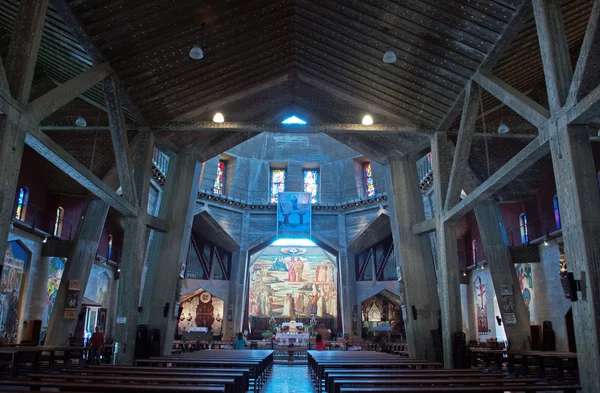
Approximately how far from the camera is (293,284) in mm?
32969

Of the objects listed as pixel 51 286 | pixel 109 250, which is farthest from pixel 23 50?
pixel 109 250

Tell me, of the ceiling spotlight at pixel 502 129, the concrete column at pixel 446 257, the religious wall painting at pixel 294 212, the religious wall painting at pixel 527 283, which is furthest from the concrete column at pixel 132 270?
the religious wall painting at pixel 294 212

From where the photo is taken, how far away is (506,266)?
16641 millimetres

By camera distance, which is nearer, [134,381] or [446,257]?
[134,381]

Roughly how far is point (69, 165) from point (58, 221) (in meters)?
11.4

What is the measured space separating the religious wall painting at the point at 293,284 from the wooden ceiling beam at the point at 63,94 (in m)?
23.2

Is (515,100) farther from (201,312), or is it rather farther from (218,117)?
(201,312)

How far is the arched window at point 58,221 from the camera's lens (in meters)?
19.5

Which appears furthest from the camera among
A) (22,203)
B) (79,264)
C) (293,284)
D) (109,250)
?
(293,284)

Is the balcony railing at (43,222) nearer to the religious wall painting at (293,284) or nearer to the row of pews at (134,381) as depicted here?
the row of pews at (134,381)

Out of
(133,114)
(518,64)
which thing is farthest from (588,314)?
(133,114)

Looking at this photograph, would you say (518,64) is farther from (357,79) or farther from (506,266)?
(506,266)

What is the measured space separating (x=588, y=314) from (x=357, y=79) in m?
8.76

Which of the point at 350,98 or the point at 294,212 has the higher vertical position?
the point at 294,212
